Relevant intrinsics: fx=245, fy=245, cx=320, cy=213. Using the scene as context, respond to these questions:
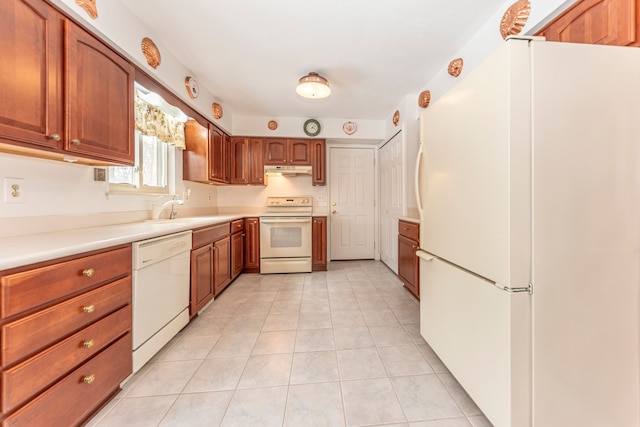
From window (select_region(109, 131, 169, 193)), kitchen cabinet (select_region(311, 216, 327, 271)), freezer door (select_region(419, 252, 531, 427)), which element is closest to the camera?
freezer door (select_region(419, 252, 531, 427))

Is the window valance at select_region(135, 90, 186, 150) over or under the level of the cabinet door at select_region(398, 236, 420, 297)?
over

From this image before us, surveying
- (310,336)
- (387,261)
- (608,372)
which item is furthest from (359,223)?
(608,372)

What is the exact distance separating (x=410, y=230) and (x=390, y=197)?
4.16 feet

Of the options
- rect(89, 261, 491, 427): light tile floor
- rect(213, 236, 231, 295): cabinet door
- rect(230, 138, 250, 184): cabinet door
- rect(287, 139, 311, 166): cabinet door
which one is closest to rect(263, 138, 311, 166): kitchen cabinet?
rect(287, 139, 311, 166): cabinet door

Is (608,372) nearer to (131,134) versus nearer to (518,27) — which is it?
(518,27)

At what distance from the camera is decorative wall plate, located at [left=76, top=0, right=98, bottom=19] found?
4.38 feet

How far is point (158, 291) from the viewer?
168cm

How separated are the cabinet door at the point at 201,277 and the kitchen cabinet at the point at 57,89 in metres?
0.97

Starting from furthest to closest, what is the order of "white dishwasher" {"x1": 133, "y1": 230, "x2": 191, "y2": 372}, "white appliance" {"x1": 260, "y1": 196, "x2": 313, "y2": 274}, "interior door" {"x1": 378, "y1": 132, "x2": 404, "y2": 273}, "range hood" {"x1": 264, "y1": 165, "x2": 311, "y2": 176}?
"range hood" {"x1": 264, "y1": 165, "x2": 311, "y2": 176}, "white appliance" {"x1": 260, "y1": 196, "x2": 313, "y2": 274}, "interior door" {"x1": 378, "y1": 132, "x2": 404, "y2": 273}, "white dishwasher" {"x1": 133, "y1": 230, "x2": 191, "y2": 372}

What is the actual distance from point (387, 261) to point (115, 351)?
3.50 meters

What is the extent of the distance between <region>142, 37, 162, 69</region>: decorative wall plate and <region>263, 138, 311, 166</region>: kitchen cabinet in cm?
198

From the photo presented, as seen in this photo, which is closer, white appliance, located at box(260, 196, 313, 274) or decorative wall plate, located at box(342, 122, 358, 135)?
white appliance, located at box(260, 196, 313, 274)

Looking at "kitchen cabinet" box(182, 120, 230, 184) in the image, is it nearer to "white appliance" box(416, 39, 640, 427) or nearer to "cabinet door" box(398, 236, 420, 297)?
"cabinet door" box(398, 236, 420, 297)

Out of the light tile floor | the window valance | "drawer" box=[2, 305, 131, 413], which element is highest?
the window valance
